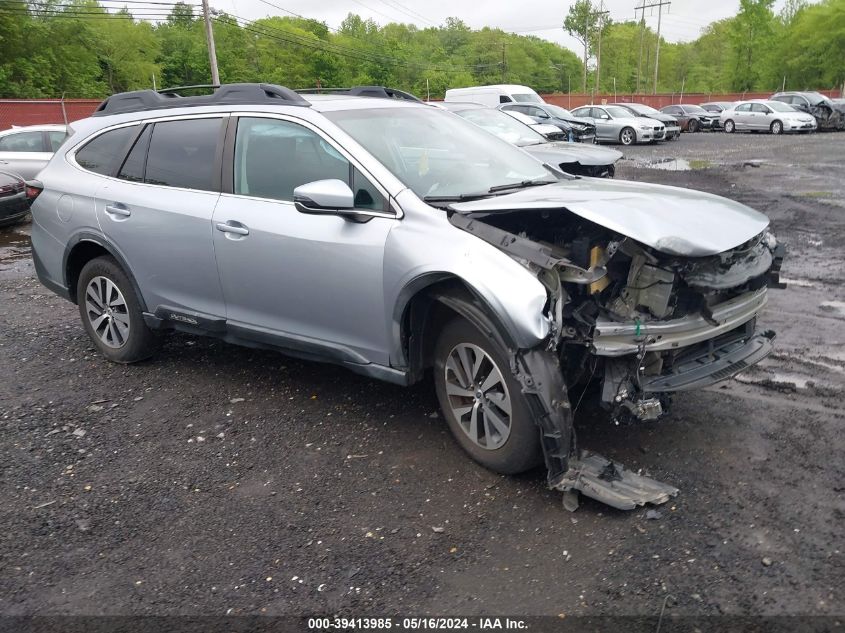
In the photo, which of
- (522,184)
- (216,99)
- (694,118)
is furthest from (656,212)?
(694,118)

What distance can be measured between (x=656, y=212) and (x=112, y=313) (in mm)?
4048

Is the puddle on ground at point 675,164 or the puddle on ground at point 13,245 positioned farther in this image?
the puddle on ground at point 675,164

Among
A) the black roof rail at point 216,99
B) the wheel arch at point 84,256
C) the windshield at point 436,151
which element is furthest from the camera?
the wheel arch at point 84,256

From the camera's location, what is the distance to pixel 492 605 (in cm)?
286

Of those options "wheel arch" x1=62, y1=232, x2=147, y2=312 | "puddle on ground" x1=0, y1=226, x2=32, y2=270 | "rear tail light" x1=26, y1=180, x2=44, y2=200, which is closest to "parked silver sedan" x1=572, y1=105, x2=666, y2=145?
"puddle on ground" x1=0, y1=226, x2=32, y2=270

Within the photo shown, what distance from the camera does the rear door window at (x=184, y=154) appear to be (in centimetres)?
482

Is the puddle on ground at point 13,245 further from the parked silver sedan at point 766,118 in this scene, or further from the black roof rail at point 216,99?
the parked silver sedan at point 766,118

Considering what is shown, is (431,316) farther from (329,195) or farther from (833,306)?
A: (833,306)

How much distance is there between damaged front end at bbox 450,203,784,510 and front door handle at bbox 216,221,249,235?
141 centimetres

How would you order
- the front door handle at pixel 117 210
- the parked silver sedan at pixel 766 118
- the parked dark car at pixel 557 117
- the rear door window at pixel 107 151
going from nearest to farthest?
the front door handle at pixel 117 210, the rear door window at pixel 107 151, the parked dark car at pixel 557 117, the parked silver sedan at pixel 766 118

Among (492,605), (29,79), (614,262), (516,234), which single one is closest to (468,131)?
(516,234)

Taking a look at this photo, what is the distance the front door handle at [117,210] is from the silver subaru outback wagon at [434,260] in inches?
1.0

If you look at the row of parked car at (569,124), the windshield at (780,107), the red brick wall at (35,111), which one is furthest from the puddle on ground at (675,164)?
the red brick wall at (35,111)

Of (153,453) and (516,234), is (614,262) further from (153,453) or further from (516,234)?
(153,453)
